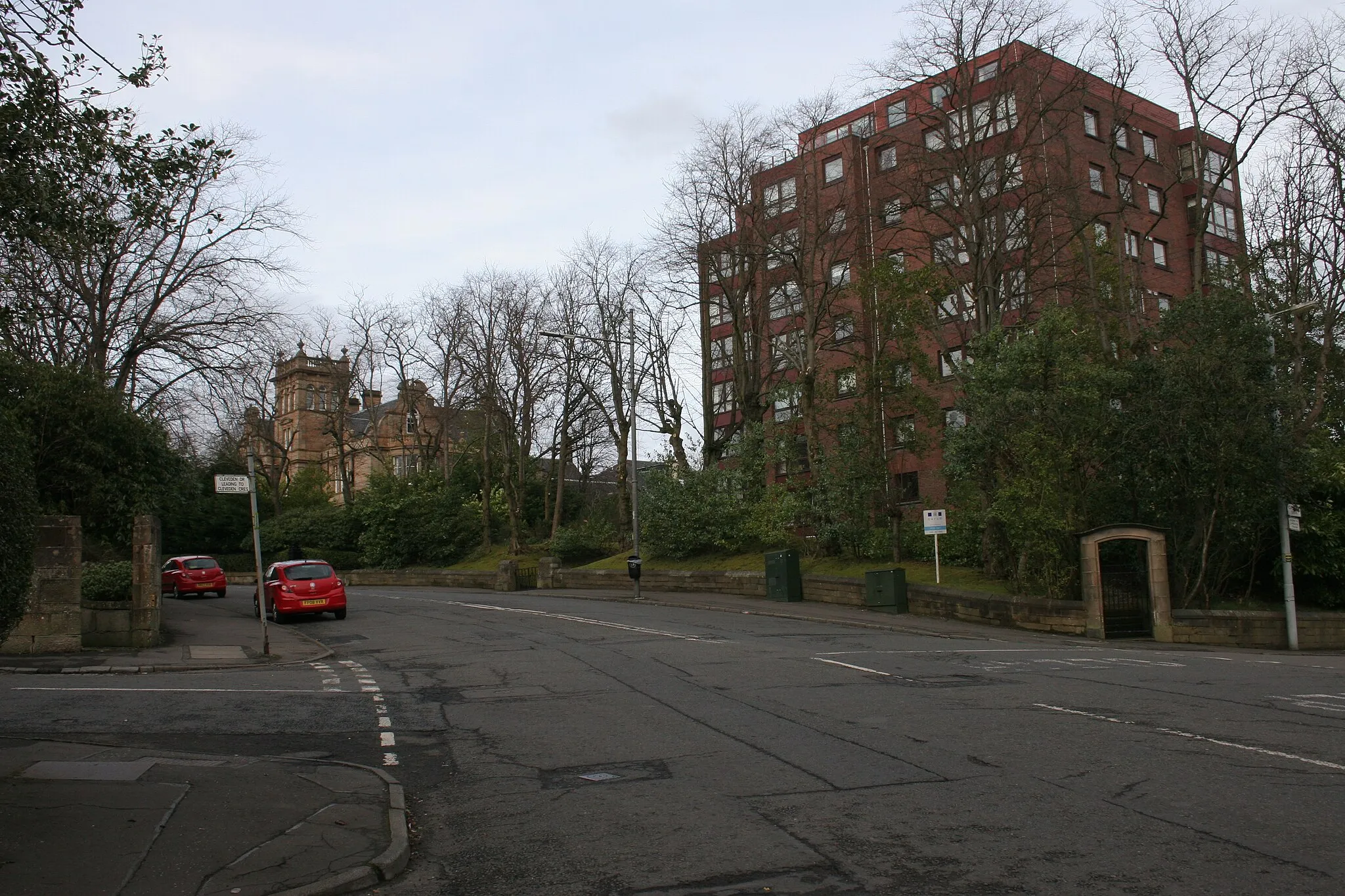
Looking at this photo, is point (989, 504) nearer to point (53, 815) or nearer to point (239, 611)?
point (239, 611)

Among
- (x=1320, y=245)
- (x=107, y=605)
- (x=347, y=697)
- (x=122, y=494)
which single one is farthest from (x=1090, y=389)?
(x=122, y=494)

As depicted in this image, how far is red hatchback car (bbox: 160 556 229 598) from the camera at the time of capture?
38.5 metres

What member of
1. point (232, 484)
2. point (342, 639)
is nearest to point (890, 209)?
point (342, 639)

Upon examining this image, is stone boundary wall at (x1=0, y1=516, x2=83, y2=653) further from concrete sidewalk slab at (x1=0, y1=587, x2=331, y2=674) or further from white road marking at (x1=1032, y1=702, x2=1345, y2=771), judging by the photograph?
white road marking at (x1=1032, y1=702, x2=1345, y2=771)

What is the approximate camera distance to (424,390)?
58875 millimetres

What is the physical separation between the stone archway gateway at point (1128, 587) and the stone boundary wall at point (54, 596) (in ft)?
63.0

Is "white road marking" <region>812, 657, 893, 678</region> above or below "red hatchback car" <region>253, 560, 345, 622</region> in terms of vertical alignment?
below

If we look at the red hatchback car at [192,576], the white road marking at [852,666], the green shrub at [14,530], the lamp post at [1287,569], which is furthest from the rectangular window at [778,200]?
the green shrub at [14,530]

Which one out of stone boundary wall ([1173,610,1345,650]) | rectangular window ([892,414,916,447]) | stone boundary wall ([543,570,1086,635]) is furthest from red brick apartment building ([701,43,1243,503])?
stone boundary wall ([1173,610,1345,650])

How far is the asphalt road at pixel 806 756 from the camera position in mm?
6172

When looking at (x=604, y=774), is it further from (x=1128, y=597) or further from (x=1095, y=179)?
(x=1095, y=179)

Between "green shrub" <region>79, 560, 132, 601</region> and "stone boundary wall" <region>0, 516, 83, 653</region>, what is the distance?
309 inches

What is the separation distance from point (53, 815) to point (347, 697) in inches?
266

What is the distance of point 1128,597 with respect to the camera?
2334cm
